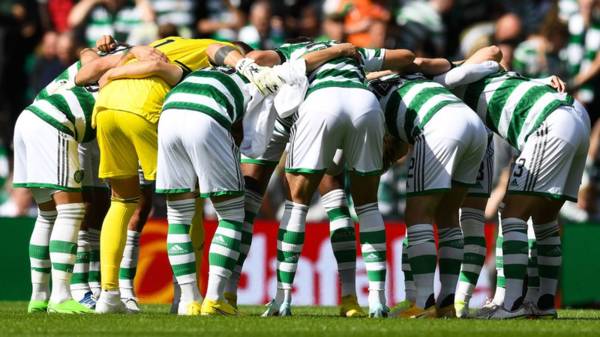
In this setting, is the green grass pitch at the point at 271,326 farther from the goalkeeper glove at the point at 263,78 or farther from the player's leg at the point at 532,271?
the goalkeeper glove at the point at 263,78

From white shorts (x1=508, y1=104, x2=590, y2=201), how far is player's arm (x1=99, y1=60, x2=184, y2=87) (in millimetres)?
2643

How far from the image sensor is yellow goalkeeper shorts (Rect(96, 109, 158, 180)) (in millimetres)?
10039

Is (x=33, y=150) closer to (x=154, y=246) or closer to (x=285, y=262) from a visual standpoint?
(x=285, y=262)

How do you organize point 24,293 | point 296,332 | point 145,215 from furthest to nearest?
point 24,293 → point 145,215 → point 296,332

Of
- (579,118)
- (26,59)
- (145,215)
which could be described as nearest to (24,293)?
(145,215)

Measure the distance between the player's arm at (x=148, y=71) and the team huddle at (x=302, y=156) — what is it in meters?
0.01

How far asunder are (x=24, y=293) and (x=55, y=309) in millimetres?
3725

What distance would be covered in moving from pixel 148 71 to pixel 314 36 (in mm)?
6943

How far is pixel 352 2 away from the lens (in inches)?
655

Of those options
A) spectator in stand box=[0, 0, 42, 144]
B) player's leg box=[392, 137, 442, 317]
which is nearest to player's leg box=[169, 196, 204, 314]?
player's leg box=[392, 137, 442, 317]

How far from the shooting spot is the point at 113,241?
10.1m

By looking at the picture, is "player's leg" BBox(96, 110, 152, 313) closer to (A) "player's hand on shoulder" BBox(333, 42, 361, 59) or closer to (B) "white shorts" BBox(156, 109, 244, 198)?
(B) "white shorts" BBox(156, 109, 244, 198)

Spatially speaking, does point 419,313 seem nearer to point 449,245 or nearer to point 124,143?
point 449,245

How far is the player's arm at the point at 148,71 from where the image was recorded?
1020cm
